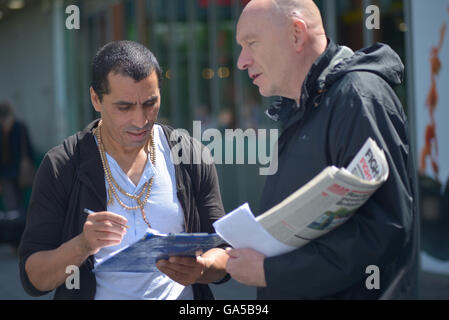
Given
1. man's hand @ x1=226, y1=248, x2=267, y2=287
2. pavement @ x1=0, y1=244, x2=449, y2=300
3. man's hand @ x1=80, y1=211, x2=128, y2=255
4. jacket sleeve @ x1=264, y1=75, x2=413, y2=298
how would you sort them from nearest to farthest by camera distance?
1. jacket sleeve @ x1=264, y1=75, x2=413, y2=298
2. man's hand @ x1=226, y1=248, x2=267, y2=287
3. man's hand @ x1=80, y1=211, x2=128, y2=255
4. pavement @ x1=0, y1=244, x2=449, y2=300

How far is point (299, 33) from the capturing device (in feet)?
6.61

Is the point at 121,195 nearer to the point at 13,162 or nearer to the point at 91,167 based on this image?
the point at 91,167

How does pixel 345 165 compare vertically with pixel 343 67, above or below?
below

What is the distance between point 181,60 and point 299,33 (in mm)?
9460

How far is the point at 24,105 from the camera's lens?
1598 cm

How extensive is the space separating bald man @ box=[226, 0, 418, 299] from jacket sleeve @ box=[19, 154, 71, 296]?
79 cm

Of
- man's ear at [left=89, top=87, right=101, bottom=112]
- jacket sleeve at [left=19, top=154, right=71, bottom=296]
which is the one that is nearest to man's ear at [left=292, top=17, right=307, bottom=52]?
man's ear at [left=89, top=87, right=101, bottom=112]

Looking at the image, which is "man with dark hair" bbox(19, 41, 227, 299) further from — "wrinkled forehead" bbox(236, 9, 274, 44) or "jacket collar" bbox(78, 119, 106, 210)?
"wrinkled forehead" bbox(236, 9, 274, 44)

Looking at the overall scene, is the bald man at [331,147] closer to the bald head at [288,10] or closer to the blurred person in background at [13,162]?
the bald head at [288,10]

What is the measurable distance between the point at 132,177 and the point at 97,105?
34 cm

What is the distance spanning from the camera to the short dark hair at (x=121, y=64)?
248cm

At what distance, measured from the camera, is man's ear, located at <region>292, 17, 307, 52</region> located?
6.58 ft

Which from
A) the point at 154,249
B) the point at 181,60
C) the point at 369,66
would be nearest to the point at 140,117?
the point at 154,249
